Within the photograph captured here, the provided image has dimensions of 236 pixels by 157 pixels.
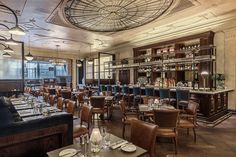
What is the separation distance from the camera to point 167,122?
3096 millimetres

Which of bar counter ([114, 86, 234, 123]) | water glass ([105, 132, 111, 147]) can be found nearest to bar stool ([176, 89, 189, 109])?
bar counter ([114, 86, 234, 123])

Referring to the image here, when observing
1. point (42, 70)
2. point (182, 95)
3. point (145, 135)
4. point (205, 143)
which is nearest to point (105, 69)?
point (42, 70)

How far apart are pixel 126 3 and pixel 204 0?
2.23m

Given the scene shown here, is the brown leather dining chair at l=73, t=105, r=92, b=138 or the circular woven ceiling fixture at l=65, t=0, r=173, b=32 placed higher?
the circular woven ceiling fixture at l=65, t=0, r=173, b=32

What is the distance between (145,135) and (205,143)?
7.49 feet

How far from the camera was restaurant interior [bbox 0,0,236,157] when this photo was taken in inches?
81.9

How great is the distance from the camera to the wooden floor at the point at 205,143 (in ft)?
10.4

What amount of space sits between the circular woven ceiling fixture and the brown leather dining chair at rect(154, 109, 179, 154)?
2.62 meters

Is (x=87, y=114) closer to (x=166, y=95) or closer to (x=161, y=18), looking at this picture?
(x=166, y=95)

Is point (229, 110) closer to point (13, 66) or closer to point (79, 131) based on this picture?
point (79, 131)

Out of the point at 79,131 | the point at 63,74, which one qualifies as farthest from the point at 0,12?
the point at 63,74

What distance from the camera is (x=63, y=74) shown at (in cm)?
1476

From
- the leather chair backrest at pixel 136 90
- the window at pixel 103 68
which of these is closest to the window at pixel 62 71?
the window at pixel 103 68

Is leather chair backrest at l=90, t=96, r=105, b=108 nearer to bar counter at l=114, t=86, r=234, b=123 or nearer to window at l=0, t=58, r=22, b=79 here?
bar counter at l=114, t=86, r=234, b=123
